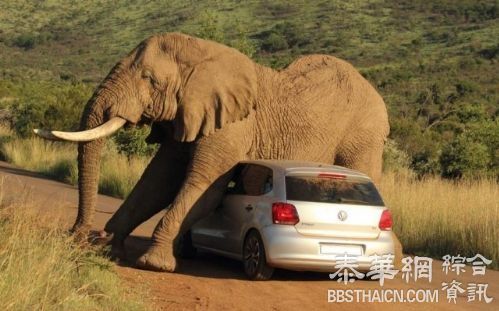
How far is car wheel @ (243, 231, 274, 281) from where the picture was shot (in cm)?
885

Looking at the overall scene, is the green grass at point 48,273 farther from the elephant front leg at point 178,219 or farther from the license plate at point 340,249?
the license plate at point 340,249

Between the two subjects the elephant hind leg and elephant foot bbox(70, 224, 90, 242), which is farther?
the elephant hind leg

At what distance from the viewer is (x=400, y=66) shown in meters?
55.8

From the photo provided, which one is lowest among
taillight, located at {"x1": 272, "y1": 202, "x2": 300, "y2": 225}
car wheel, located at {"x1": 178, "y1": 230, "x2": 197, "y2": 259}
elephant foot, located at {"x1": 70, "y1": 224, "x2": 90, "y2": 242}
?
car wheel, located at {"x1": 178, "y1": 230, "x2": 197, "y2": 259}

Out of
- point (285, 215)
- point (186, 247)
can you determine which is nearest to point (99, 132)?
point (186, 247)

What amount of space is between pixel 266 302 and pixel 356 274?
4.69 feet

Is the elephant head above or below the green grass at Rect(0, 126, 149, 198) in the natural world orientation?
above

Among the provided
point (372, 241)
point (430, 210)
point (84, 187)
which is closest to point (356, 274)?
point (372, 241)

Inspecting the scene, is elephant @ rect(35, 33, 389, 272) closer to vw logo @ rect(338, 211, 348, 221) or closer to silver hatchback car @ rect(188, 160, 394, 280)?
silver hatchback car @ rect(188, 160, 394, 280)

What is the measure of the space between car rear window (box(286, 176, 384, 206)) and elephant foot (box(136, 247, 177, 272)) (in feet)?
4.50

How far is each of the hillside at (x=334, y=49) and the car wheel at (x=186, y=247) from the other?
35.9 feet

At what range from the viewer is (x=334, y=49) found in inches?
2530

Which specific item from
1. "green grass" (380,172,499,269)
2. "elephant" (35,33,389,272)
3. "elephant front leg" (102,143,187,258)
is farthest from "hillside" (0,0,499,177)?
"elephant front leg" (102,143,187,258)

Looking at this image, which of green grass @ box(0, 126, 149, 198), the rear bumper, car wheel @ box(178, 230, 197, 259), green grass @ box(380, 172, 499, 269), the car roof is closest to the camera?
the rear bumper
